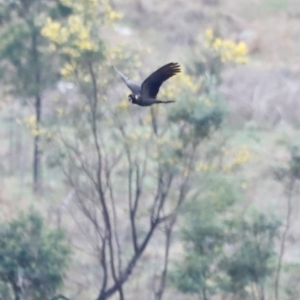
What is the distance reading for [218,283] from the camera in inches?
523

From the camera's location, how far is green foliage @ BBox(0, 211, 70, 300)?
12914mm

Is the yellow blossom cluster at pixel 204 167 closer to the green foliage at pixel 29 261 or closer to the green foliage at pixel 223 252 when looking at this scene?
the green foliage at pixel 223 252

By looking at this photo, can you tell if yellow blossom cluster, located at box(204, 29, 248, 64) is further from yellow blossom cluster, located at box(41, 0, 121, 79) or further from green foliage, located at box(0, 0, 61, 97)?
green foliage, located at box(0, 0, 61, 97)

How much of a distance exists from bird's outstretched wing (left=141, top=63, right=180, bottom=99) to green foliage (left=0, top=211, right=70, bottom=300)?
6.81 meters

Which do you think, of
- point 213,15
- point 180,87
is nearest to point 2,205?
point 180,87

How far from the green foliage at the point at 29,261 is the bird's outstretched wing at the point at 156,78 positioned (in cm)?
681

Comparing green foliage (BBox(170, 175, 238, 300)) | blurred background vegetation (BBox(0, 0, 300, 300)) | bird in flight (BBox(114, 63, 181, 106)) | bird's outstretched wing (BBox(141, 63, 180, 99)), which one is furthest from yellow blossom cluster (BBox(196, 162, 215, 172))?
bird's outstretched wing (BBox(141, 63, 180, 99))

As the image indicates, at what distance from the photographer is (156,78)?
21.5 ft

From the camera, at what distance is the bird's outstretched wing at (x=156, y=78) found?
6.38 m

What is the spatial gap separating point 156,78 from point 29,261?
7.17 metres

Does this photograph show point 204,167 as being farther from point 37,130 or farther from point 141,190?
point 37,130

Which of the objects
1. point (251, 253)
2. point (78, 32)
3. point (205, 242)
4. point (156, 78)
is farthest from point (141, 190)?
point (156, 78)

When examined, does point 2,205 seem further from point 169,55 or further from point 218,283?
point 169,55

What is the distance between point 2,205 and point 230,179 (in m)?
5.83
